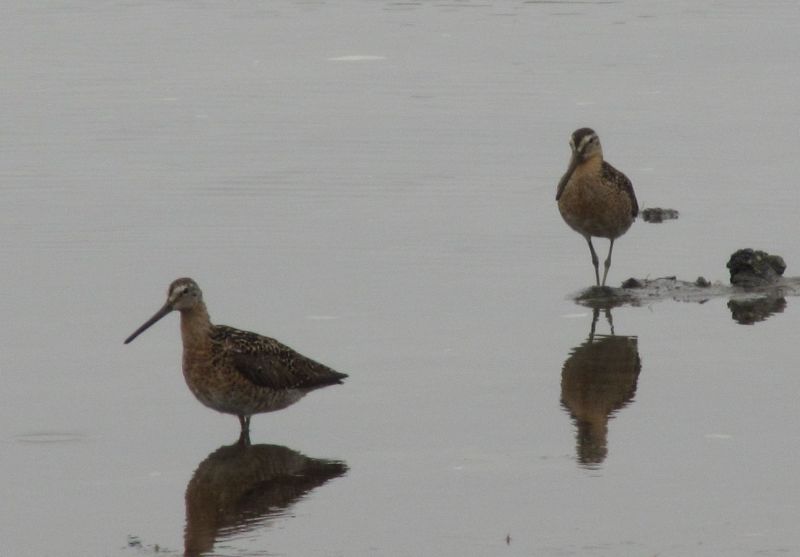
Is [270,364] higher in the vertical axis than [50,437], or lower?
higher

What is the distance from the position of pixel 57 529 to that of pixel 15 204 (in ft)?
23.0

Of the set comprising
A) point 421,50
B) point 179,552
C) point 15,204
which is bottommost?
point 179,552

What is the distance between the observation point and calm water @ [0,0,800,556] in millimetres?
8359

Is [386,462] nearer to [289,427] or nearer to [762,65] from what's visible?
[289,427]

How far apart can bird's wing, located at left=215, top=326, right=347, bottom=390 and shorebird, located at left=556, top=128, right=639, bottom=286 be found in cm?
395

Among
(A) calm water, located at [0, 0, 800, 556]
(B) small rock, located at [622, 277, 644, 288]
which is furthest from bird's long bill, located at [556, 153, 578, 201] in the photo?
(B) small rock, located at [622, 277, 644, 288]

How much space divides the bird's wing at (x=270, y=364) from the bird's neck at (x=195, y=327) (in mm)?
86

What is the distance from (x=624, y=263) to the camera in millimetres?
13625

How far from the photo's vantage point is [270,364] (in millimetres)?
9594

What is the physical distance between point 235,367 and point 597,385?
218cm

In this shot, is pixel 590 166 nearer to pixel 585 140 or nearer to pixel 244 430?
pixel 585 140

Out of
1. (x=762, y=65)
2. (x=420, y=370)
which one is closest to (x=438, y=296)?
(x=420, y=370)

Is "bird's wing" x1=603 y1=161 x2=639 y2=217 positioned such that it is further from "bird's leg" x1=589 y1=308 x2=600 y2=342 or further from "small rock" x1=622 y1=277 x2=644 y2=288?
"bird's leg" x1=589 y1=308 x2=600 y2=342

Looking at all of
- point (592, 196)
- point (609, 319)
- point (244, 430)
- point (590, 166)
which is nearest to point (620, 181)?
point (590, 166)
